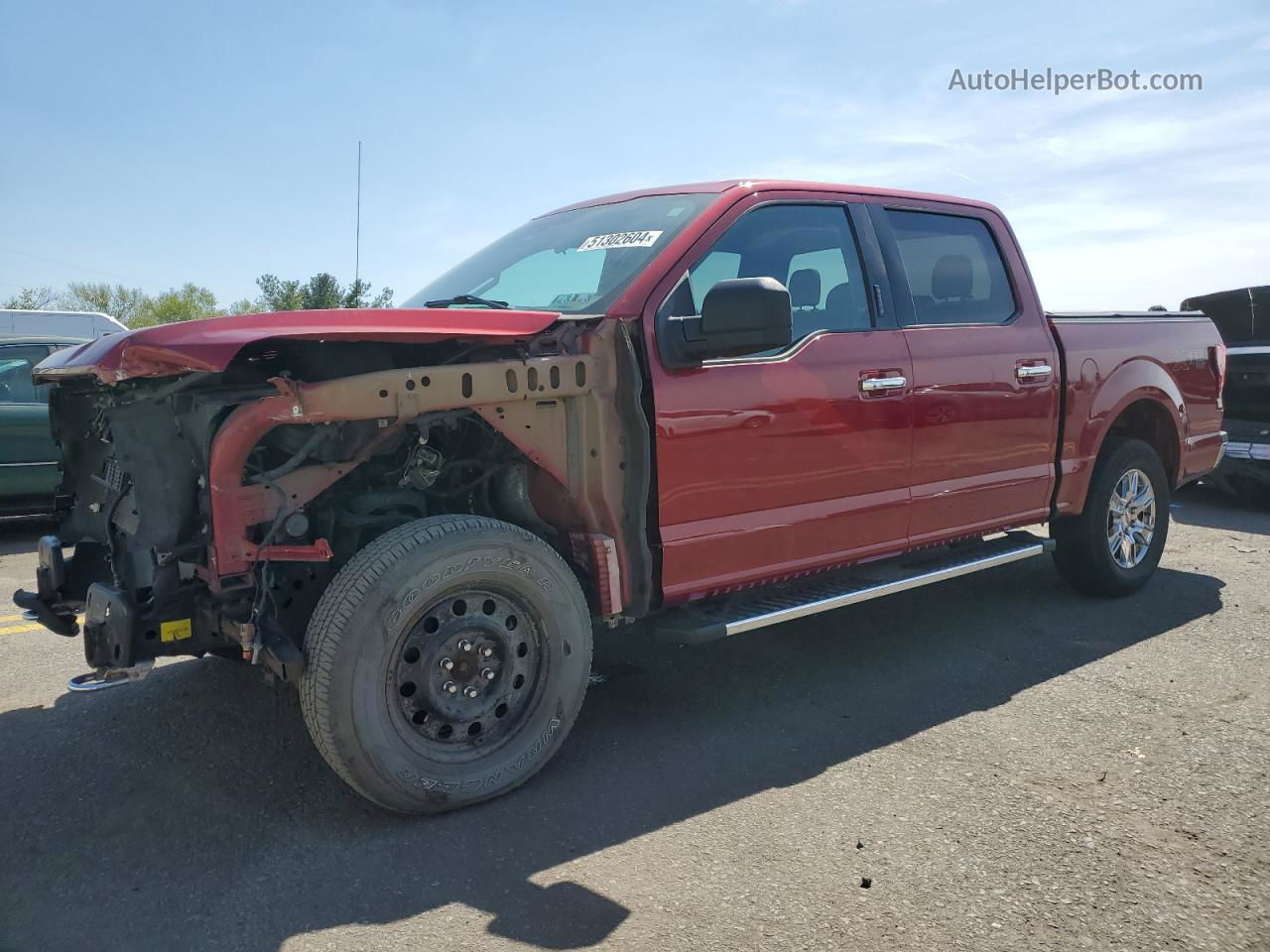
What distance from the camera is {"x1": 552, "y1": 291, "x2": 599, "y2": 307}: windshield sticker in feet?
12.0

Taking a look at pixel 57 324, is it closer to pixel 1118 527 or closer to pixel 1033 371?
pixel 1033 371

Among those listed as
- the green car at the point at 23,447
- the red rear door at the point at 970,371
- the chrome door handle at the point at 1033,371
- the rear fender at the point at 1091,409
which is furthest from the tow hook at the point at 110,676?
the green car at the point at 23,447

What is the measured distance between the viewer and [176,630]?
119 inches

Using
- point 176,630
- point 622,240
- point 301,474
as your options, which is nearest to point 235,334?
point 301,474

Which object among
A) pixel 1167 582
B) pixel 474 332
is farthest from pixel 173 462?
pixel 1167 582

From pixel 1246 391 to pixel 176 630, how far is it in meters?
9.22

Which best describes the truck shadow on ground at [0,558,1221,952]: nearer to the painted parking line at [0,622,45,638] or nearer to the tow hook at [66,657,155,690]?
A: the tow hook at [66,657,155,690]

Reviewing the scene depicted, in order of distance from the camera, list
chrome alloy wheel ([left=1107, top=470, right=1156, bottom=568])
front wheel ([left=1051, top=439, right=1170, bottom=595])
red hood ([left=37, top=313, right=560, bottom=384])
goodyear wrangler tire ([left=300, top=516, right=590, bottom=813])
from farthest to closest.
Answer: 1. chrome alloy wheel ([left=1107, top=470, right=1156, bottom=568])
2. front wheel ([left=1051, top=439, right=1170, bottom=595])
3. goodyear wrangler tire ([left=300, top=516, right=590, bottom=813])
4. red hood ([left=37, top=313, right=560, bottom=384])

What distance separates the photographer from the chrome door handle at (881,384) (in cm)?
407

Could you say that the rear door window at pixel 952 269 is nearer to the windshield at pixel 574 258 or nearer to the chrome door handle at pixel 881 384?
the chrome door handle at pixel 881 384

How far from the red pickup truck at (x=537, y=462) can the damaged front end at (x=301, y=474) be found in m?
0.01

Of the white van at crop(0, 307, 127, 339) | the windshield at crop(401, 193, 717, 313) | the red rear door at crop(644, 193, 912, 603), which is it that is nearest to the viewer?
the red rear door at crop(644, 193, 912, 603)

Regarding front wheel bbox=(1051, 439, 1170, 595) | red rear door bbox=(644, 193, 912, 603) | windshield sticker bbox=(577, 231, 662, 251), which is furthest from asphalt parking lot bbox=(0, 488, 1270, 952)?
windshield sticker bbox=(577, 231, 662, 251)

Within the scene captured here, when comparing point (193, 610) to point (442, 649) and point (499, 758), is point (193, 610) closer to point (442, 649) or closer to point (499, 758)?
point (442, 649)
